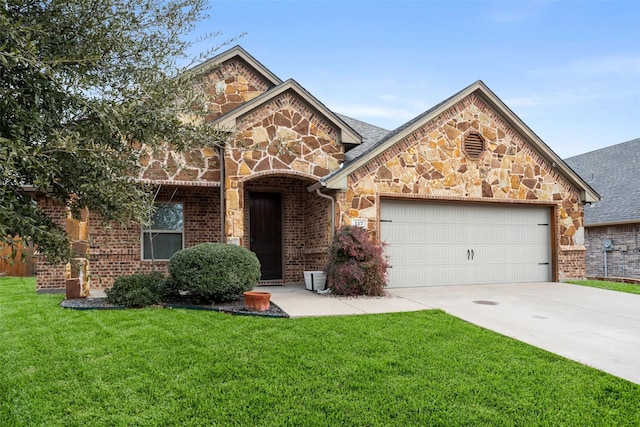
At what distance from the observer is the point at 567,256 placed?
1323 cm

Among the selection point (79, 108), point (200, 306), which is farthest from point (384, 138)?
point (79, 108)

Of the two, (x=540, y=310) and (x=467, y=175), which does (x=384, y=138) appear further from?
(x=540, y=310)

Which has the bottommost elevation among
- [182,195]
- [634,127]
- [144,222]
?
[144,222]

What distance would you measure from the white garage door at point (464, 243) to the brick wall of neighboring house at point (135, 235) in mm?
5019

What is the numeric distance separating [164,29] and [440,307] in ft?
22.3

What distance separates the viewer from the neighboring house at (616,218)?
57.7 ft

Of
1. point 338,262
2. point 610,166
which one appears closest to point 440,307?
point 338,262

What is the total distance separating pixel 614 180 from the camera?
20.2 meters

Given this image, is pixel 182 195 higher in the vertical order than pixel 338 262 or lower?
higher

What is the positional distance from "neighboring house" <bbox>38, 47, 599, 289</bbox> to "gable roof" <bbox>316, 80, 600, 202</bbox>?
0.04m

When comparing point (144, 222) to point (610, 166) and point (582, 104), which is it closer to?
point (582, 104)

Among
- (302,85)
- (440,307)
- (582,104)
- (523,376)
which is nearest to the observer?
(523,376)

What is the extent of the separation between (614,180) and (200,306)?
780 inches

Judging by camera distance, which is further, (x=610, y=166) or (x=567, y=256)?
(x=610, y=166)
